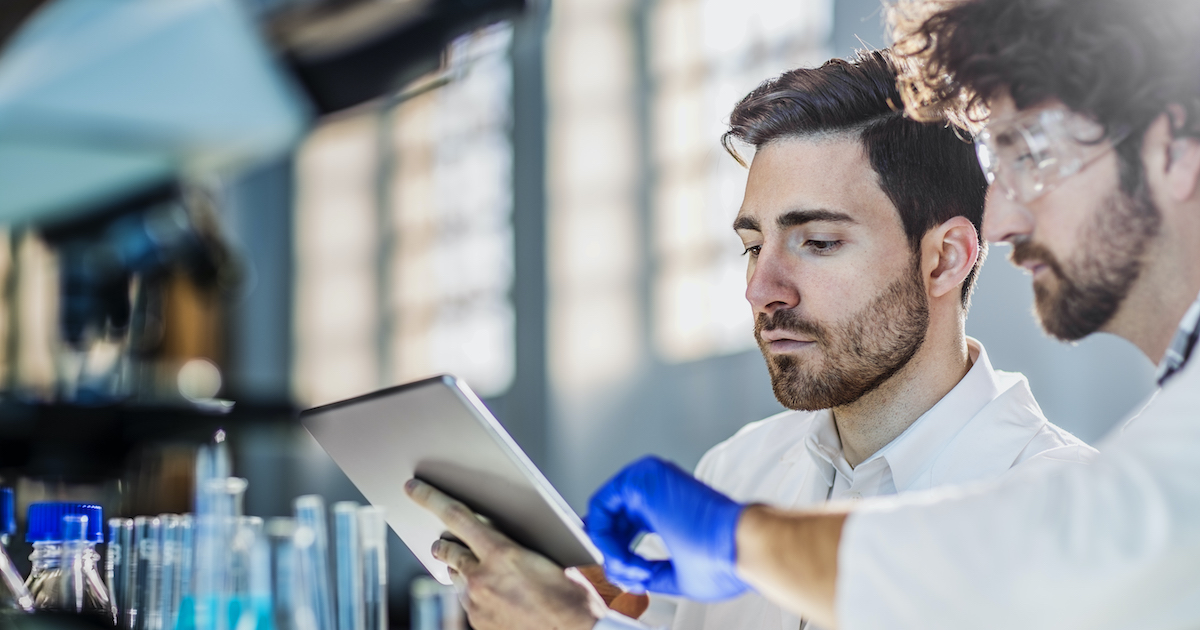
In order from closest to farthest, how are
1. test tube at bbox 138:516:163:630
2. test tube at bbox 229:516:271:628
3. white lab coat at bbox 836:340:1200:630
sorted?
white lab coat at bbox 836:340:1200:630, test tube at bbox 229:516:271:628, test tube at bbox 138:516:163:630

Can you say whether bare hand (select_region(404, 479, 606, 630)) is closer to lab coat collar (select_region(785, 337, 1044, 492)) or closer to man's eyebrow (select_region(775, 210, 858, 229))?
lab coat collar (select_region(785, 337, 1044, 492))

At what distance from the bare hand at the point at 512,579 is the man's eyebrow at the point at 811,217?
59 cm

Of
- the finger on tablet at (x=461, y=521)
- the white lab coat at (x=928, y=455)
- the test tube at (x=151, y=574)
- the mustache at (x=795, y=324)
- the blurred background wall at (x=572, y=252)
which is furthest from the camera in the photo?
the blurred background wall at (x=572, y=252)

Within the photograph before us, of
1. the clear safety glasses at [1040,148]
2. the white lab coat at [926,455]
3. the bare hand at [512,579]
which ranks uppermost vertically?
the clear safety glasses at [1040,148]

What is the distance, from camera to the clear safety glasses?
941 mm

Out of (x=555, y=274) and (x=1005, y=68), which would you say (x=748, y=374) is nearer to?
(x=555, y=274)

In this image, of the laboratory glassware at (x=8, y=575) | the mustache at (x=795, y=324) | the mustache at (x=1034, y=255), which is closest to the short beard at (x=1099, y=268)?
the mustache at (x=1034, y=255)

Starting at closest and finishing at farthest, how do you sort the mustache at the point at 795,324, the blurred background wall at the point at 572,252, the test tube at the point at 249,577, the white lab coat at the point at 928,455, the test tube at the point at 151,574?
1. the test tube at the point at 249,577
2. the test tube at the point at 151,574
3. the white lab coat at the point at 928,455
4. the mustache at the point at 795,324
5. the blurred background wall at the point at 572,252

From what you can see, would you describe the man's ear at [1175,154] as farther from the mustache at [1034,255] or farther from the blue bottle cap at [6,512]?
the blue bottle cap at [6,512]

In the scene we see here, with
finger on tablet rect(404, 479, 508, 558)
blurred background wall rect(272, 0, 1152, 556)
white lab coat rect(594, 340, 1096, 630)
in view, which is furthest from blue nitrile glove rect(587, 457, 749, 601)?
blurred background wall rect(272, 0, 1152, 556)

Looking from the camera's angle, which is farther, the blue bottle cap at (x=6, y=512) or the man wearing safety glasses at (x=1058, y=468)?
the blue bottle cap at (x=6, y=512)

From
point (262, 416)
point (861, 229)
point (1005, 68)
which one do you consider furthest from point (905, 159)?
point (262, 416)

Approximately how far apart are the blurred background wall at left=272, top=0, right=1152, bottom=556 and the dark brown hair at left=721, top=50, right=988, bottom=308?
75 centimetres

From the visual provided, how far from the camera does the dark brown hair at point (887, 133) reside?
144cm
